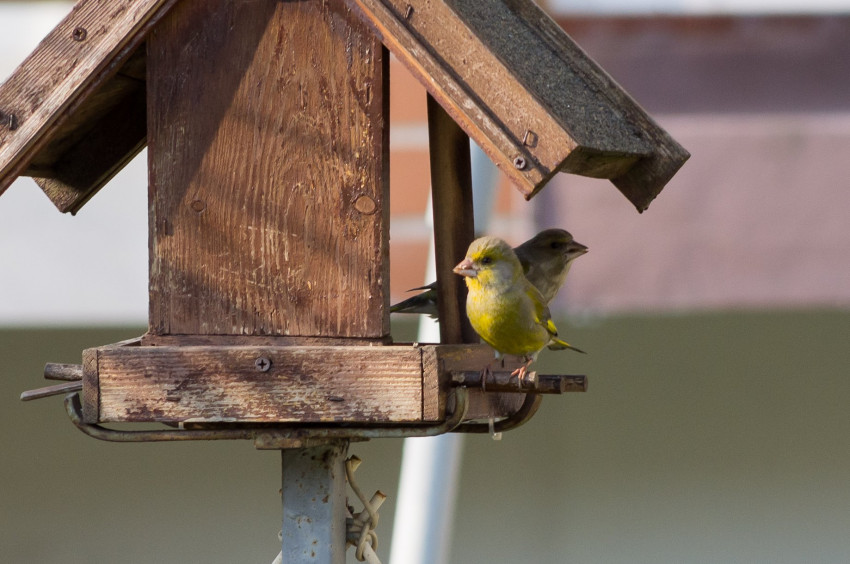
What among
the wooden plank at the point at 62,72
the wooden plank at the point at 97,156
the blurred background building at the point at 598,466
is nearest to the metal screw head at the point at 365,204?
the wooden plank at the point at 62,72

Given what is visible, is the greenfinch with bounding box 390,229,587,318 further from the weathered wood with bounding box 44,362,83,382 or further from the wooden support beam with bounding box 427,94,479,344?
the weathered wood with bounding box 44,362,83,382

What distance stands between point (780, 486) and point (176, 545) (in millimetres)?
2839

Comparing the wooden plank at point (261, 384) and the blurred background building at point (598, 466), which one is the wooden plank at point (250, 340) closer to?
the wooden plank at point (261, 384)

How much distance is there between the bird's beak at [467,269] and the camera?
8.16 feet

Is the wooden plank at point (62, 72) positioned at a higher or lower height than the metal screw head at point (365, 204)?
higher

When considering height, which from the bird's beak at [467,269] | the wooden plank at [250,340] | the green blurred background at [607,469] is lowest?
the green blurred background at [607,469]

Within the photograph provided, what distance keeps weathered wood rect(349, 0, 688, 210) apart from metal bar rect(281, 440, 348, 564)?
68cm

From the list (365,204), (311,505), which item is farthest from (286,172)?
(311,505)

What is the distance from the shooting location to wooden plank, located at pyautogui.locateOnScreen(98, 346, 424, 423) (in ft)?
7.11

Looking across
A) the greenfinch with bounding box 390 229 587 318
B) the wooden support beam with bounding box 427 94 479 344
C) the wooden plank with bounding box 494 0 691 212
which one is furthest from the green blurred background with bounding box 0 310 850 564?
the wooden plank with bounding box 494 0 691 212

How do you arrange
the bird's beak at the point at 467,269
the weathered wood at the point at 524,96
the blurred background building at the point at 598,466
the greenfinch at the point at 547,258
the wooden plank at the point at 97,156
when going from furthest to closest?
1. the blurred background building at the point at 598,466
2. the greenfinch at the point at 547,258
3. the wooden plank at the point at 97,156
4. the bird's beak at the point at 467,269
5. the weathered wood at the point at 524,96

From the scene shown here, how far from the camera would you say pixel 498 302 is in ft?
8.24

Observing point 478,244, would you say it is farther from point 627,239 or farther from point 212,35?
point 627,239

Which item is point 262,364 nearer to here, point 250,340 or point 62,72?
point 250,340
